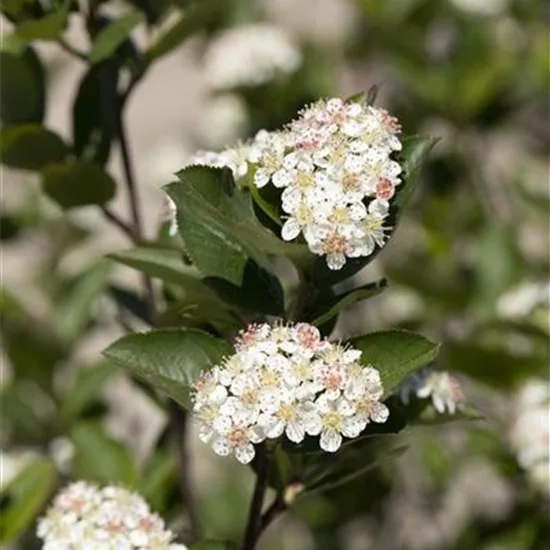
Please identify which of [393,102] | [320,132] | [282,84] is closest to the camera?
[320,132]

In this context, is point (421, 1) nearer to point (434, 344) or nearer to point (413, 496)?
point (413, 496)

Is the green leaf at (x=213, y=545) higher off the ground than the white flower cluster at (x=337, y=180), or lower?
lower

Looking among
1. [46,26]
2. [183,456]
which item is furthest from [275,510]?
[46,26]

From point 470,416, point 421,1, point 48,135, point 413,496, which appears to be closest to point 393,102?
point 421,1

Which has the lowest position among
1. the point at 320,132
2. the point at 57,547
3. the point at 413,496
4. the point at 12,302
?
the point at 413,496

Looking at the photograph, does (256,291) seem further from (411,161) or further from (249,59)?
(249,59)

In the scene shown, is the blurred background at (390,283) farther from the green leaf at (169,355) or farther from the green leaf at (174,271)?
the green leaf at (169,355)

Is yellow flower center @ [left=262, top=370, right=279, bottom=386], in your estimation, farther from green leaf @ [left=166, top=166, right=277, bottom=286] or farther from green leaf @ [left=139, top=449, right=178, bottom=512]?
green leaf @ [left=139, top=449, right=178, bottom=512]

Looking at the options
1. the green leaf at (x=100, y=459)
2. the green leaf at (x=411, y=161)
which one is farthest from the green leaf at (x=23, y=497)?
the green leaf at (x=411, y=161)
